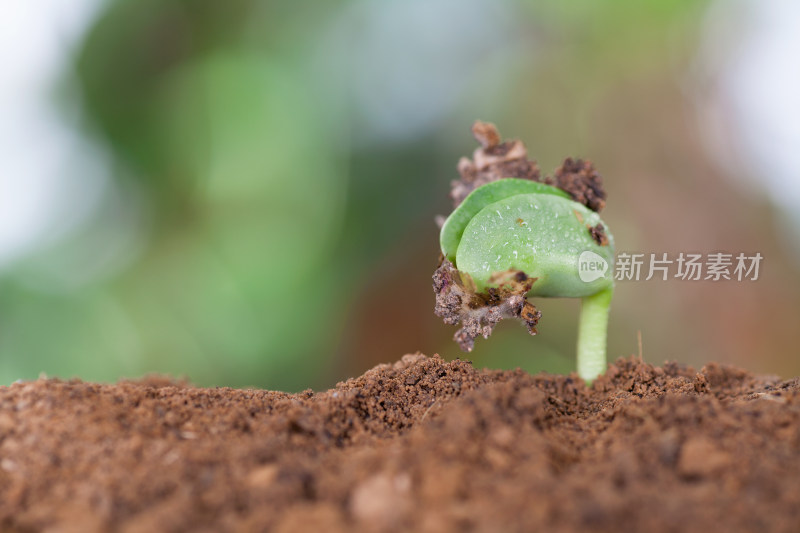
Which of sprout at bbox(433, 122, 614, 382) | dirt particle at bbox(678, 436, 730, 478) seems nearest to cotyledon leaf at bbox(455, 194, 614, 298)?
sprout at bbox(433, 122, 614, 382)

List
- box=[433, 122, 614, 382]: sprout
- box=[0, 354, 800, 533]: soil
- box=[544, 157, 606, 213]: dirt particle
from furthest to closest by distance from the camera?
box=[544, 157, 606, 213]: dirt particle, box=[433, 122, 614, 382]: sprout, box=[0, 354, 800, 533]: soil

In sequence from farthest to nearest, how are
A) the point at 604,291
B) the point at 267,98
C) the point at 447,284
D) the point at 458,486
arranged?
the point at 267,98 < the point at 604,291 < the point at 447,284 < the point at 458,486

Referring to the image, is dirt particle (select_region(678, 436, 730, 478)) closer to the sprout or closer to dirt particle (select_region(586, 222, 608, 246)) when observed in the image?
the sprout

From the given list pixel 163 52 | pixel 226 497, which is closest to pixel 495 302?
pixel 226 497

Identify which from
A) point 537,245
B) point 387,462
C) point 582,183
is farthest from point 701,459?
point 582,183

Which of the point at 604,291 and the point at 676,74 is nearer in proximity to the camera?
the point at 604,291

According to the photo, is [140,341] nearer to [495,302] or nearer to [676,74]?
[495,302]

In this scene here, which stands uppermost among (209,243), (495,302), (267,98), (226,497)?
(267,98)

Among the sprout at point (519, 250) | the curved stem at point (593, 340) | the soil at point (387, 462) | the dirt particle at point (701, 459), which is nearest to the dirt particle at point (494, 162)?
the sprout at point (519, 250)
